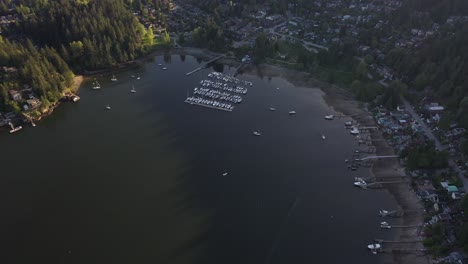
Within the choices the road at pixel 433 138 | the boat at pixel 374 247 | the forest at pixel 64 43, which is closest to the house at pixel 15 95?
the forest at pixel 64 43

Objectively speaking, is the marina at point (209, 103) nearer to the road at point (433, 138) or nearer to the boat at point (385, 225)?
the road at point (433, 138)

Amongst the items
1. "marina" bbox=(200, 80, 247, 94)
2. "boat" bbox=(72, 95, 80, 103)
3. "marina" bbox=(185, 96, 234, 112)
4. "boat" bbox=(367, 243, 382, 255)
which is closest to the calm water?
"boat" bbox=(367, 243, 382, 255)

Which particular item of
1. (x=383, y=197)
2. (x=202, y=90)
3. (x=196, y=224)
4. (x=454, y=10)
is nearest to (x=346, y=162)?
(x=383, y=197)

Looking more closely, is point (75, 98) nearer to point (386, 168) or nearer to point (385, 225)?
point (386, 168)

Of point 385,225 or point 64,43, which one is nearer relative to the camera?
point 385,225

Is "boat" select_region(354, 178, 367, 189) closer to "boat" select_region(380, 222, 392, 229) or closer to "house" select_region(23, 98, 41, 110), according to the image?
"boat" select_region(380, 222, 392, 229)

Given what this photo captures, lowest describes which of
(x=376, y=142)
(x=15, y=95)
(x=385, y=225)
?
(x=385, y=225)

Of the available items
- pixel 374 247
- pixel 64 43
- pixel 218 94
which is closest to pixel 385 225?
pixel 374 247

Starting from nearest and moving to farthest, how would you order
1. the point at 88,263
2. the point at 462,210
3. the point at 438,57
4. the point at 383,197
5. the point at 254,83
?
the point at 88,263
the point at 462,210
the point at 383,197
the point at 438,57
the point at 254,83

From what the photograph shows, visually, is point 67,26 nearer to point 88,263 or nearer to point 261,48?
point 261,48
